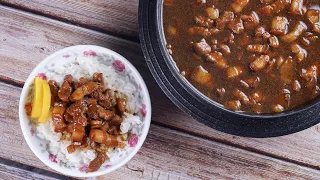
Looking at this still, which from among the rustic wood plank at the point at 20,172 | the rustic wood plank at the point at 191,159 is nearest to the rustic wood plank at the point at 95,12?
the rustic wood plank at the point at 191,159

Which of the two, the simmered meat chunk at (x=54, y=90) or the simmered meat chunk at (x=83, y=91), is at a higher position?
the simmered meat chunk at (x=83, y=91)

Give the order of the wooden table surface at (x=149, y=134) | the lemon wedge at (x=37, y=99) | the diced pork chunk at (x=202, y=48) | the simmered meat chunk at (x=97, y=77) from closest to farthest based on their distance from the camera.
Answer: the diced pork chunk at (x=202, y=48) → the lemon wedge at (x=37, y=99) → the simmered meat chunk at (x=97, y=77) → the wooden table surface at (x=149, y=134)

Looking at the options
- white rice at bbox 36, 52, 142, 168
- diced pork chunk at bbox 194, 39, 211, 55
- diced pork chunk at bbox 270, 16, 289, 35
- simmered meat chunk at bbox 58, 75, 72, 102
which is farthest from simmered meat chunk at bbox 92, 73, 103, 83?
diced pork chunk at bbox 270, 16, 289, 35

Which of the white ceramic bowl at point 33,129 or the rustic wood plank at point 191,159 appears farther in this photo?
the rustic wood plank at point 191,159

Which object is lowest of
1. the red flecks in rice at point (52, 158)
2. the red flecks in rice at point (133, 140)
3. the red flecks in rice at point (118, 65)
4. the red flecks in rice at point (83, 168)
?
the red flecks in rice at point (83, 168)

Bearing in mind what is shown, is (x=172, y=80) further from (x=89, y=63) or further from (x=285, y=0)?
(x=285, y=0)

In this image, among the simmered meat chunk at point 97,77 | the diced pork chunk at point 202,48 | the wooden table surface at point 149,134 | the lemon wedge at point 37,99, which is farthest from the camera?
the wooden table surface at point 149,134

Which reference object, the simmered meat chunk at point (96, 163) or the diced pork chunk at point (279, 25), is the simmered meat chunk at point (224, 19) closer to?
the diced pork chunk at point (279, 25)

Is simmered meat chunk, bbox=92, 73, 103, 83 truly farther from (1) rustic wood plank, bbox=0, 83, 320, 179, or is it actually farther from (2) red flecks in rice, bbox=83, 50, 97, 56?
(1) rustic wood plank, bbox=0, 83, 320, 179

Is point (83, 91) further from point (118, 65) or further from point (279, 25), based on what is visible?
point (279, 25)
